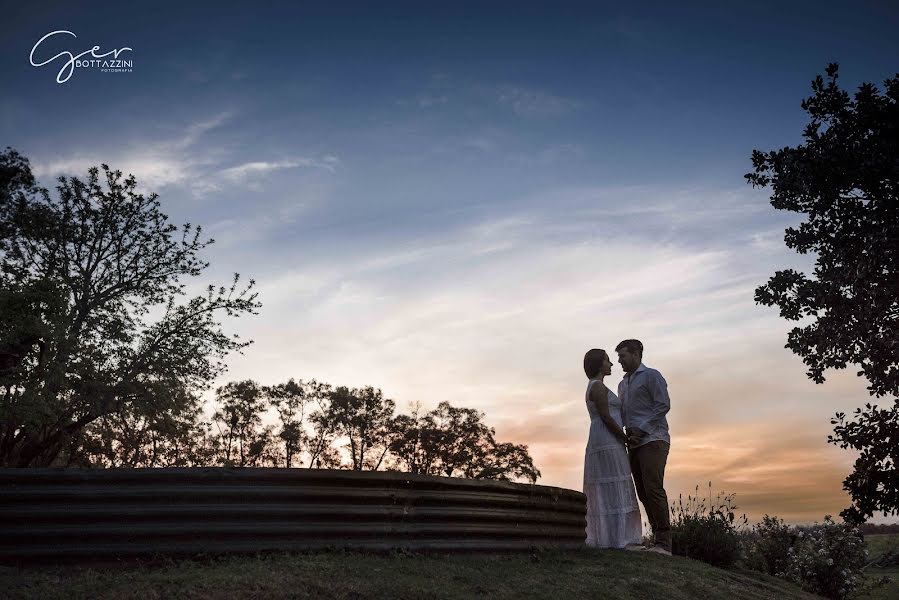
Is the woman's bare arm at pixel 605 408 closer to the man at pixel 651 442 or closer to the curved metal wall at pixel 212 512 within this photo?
the man at pixel 651 442

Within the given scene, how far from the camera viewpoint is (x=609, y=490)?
9.76 m

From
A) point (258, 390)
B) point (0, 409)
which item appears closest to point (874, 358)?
point (0, 409)

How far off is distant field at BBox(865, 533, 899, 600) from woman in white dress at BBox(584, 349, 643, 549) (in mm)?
8685

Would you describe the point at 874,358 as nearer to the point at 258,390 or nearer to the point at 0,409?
the point at 0,409

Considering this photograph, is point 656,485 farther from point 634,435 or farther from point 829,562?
point 829,562

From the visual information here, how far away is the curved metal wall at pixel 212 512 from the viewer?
629 cm

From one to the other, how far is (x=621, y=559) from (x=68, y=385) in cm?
2172

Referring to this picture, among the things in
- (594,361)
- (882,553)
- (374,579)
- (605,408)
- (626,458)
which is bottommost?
(882,553)

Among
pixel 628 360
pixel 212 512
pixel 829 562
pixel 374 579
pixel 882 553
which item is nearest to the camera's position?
pixel 374 579

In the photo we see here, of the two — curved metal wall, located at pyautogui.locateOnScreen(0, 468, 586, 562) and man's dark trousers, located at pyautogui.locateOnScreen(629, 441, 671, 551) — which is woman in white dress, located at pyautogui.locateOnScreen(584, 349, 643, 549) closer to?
man's dark trousers, located at pyautogui.locateOnScreen(629, 441, 671, 551)

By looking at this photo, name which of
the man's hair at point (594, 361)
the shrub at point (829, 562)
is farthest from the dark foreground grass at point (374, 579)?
the shrub at point (829, 562)

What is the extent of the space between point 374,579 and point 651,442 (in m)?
5.00

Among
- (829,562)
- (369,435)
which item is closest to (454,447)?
(369,435)

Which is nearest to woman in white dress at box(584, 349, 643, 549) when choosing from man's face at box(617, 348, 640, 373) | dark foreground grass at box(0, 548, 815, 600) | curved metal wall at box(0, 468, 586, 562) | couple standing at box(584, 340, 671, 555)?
couple standing at box(584, 340, 671, 555)
